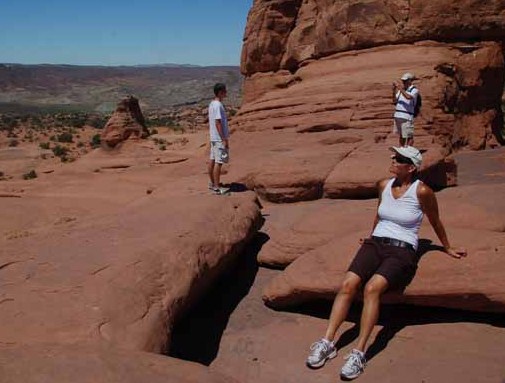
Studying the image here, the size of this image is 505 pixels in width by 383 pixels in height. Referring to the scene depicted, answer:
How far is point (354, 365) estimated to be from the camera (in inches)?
155

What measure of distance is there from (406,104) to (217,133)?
3321 mm

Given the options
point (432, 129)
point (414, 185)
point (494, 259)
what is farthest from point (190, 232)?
point (432, 129)

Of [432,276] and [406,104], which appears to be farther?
[406,104]

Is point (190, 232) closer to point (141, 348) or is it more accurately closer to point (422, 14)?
point (141, 348)

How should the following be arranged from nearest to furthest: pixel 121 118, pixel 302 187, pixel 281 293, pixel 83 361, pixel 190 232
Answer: pixel 83 361, pixel 281 293, pixel 190 232, pixel 302 187, pixel 121 118

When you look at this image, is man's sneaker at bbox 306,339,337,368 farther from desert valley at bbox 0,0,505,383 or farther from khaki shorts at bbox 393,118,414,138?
khaki shorts at bbox 393,118,414,138

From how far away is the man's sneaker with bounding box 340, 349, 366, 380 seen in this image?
3.90 m

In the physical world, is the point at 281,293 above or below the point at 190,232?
below

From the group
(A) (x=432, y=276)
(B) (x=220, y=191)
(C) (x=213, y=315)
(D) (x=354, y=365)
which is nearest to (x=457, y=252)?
(A) (x=432, y=276)

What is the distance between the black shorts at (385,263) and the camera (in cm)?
426

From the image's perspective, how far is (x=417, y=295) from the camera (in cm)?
446

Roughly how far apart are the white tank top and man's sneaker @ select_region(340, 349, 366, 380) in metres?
1.01

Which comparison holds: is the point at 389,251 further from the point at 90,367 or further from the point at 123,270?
the point at 90,367

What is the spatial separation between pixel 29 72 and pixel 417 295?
136 meters
